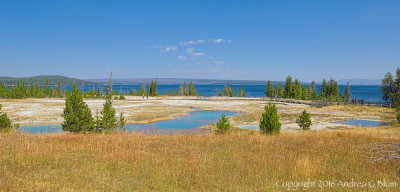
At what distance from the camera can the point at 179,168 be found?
7.92 m

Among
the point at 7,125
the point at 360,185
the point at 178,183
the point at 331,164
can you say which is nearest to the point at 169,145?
the point at 178,183

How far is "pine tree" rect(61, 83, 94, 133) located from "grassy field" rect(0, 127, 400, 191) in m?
8.45

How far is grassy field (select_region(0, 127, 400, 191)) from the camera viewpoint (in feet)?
21.1

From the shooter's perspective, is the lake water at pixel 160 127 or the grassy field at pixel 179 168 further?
the lake water at pixel 160 127

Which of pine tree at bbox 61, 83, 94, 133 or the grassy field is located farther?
pine tree at bbox 61, 83, 94, 133

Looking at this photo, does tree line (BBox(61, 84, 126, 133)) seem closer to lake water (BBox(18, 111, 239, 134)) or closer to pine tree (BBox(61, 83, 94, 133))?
pine tree (BBox(61, 83, 94, 133))

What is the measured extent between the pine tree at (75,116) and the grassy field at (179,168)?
8.45 meters

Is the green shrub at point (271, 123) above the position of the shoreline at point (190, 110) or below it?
above

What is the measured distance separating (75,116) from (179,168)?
15546mm

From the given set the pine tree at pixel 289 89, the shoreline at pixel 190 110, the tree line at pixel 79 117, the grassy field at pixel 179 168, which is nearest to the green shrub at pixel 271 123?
the grassy field at pixel 179 168

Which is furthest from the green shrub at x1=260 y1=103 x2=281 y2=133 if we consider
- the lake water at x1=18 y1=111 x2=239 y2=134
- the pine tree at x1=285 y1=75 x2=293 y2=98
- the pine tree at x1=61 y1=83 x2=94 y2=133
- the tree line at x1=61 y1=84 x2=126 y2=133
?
the pine tree at x1=285 y1=75 x2=293 y2=98

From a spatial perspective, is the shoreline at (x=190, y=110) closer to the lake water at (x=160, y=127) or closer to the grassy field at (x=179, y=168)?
the lake water at (x=160, y=127)

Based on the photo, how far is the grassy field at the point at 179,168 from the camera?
6441mm

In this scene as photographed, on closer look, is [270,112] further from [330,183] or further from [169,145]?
[330,183]
